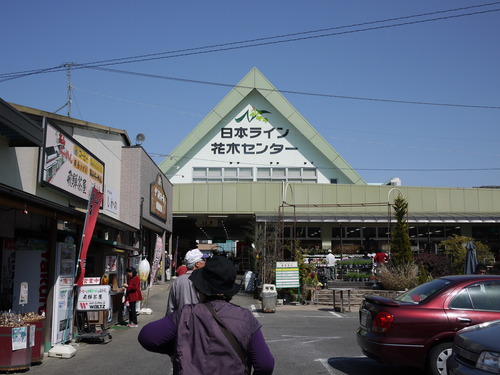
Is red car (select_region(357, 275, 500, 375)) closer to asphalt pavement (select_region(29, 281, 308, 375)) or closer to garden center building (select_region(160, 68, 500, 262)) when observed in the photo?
asphalt pavement (select_region(29, 281, 308, 375))

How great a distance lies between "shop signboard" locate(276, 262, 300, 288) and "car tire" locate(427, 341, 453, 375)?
1200 cm

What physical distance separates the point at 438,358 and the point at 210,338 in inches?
211

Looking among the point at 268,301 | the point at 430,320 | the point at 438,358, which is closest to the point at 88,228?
the point at 430,320

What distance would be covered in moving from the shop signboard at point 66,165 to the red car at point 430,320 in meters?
7.59

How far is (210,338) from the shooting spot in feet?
9.64

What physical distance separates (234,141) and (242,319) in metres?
31.4

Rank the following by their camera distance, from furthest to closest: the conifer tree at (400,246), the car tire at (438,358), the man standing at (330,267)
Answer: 1. the man standing at (330,267)
2. the conifer tree at (400,246)
3. the car tire at (438,358)

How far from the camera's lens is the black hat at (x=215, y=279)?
321 cm

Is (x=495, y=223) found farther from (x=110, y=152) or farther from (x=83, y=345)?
(x=83, y=345)

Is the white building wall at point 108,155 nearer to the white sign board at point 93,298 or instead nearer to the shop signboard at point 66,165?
the shop signboard at point 66,165

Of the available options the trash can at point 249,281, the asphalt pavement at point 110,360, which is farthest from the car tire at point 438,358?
the trash can at point 249,281

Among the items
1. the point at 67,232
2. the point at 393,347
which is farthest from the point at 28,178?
the point at 393,347

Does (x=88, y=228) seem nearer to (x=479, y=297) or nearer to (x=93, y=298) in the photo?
(x=93, y=298)

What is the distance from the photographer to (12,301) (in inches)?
419
